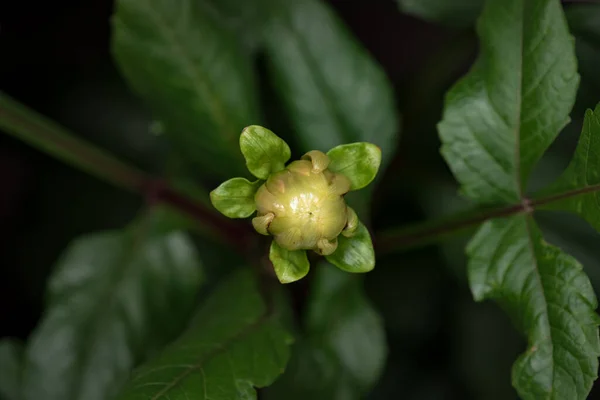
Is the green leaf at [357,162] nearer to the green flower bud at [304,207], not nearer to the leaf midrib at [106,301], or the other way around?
the green flower bud at [304,207]

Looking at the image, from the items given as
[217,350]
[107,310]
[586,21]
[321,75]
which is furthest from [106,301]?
[586,21]

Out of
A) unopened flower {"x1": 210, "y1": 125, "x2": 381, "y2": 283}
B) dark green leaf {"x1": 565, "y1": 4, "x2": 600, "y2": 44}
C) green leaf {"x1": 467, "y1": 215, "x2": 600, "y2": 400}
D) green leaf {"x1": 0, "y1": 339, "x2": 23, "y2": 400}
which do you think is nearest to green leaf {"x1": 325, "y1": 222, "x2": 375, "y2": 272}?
unopened flower {"x1": 210, "y1": 125, "x2": 381, "y2": 283}

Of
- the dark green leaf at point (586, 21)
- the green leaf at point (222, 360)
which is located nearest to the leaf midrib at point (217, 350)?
the green leaf at point (222, 360)

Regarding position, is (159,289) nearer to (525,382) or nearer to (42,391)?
(42,391)

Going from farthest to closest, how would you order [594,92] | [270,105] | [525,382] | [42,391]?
[270,105] < [42,391] < [594,92] < [525,382]

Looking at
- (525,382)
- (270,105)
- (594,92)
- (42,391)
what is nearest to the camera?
(525,382)

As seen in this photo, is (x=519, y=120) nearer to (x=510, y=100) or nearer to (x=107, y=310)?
(x=510, y=100)

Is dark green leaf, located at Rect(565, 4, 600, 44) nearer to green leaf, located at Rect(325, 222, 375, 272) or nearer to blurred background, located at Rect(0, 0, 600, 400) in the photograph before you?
blurred background, located at Rect(0, 0, 600, 400)

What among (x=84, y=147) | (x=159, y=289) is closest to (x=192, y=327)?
(x=159, y=289)
